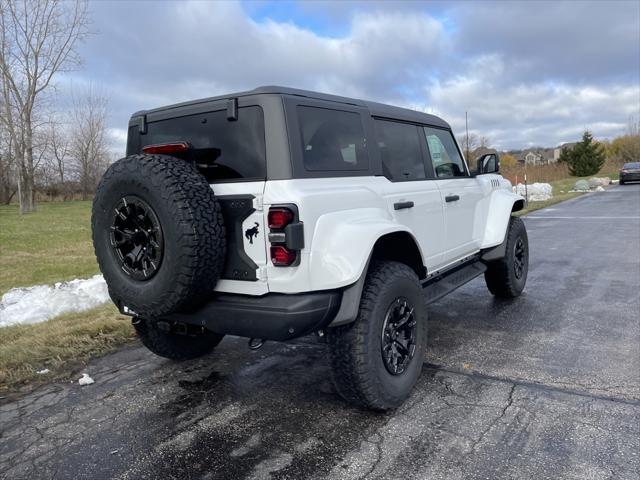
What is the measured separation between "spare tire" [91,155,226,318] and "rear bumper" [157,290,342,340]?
5.3 inches

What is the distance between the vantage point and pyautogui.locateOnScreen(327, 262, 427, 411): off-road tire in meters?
2.91

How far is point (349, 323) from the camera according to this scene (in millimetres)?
2930

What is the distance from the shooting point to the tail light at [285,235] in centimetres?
260

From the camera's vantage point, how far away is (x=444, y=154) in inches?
182

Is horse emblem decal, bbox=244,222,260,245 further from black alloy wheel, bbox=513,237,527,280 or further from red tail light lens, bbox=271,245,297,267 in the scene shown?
black alloy wheel, bbox=513,237,527,280

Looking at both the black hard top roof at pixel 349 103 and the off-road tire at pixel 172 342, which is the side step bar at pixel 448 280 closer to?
the black hard top roof at pixel 349 103

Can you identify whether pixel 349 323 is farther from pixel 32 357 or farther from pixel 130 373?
pixel 32 357

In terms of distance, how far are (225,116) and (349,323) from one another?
147 centimetres

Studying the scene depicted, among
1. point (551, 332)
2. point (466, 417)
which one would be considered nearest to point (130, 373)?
point (466, 417)

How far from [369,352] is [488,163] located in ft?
9.80

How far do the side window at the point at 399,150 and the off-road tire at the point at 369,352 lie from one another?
0.84m

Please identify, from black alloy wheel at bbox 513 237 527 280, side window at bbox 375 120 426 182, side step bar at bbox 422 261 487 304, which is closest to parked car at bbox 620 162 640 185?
black alloy wheel at bbox 513 237 527 280

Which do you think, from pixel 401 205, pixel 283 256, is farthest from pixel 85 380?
pixel 401 205

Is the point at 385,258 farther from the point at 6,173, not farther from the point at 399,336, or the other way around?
the point at 6,173
